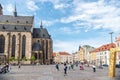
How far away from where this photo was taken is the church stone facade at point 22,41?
10219 cm

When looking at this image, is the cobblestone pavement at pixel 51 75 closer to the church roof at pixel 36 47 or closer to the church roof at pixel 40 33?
the church roof at pixel 36 47

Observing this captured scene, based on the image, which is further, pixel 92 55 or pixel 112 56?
pixel 92 55

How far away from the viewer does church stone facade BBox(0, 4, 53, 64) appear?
102188mm

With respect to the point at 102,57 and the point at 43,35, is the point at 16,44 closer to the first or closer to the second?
the point at 43,35

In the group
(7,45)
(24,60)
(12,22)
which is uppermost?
(12,22)

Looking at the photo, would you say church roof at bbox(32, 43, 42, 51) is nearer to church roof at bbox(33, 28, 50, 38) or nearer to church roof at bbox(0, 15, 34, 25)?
church roof at bbox(33, 28, 50, 38)

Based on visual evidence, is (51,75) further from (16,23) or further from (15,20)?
(15,20)

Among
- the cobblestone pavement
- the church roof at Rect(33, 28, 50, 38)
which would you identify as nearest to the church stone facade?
the church roof at Rect(33, 28, 50, 38)

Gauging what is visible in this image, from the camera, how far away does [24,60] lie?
331 ft

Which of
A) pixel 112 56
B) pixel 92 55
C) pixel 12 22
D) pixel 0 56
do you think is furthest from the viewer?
pixel 92 55

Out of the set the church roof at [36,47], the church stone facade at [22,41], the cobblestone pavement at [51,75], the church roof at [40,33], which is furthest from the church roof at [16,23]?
the cobblestone pavement at [51,75]

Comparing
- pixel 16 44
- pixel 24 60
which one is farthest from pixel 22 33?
pixel 24 60

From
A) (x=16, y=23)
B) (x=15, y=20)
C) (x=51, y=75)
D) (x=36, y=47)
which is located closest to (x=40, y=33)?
(x=36, y=47)

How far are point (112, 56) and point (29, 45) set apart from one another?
244 feet
